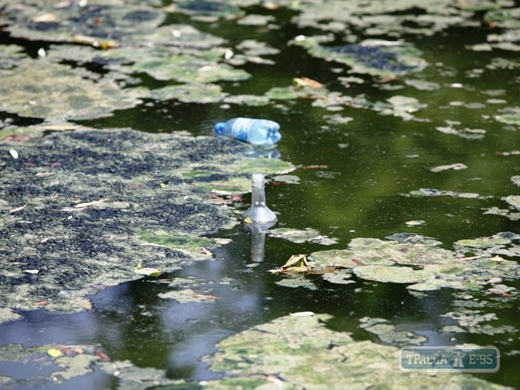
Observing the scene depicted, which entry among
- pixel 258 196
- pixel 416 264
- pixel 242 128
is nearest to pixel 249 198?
pixel 258 196

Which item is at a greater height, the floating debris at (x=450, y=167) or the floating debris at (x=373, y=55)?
the floating debris at (x=373, y=55)

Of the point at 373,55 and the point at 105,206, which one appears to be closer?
the point at 105,206

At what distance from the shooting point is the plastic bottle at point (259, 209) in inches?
148

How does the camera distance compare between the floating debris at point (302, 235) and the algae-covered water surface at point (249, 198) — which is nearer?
the algae-covered water surface at point (249, 198)

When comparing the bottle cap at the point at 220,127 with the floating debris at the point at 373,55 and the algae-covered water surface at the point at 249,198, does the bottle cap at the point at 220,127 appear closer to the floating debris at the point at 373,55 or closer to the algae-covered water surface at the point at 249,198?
the algae-covered water surface at the point at 249,198

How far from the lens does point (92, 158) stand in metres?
4.45

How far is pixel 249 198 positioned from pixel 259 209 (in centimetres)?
24

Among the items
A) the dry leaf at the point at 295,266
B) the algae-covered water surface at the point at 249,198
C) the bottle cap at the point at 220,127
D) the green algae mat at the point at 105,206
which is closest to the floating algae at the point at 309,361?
the algae-covered water surface at the point at 249,198

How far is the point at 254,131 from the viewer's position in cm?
462

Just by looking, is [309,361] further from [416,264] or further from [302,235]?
[302,235]

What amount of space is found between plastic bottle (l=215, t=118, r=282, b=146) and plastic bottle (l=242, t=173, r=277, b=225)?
86cm

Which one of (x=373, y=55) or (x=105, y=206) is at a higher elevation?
(x=373, y=55)

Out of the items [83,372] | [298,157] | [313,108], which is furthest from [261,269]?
[313,108]

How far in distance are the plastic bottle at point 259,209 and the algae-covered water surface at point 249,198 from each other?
5 centimetres
